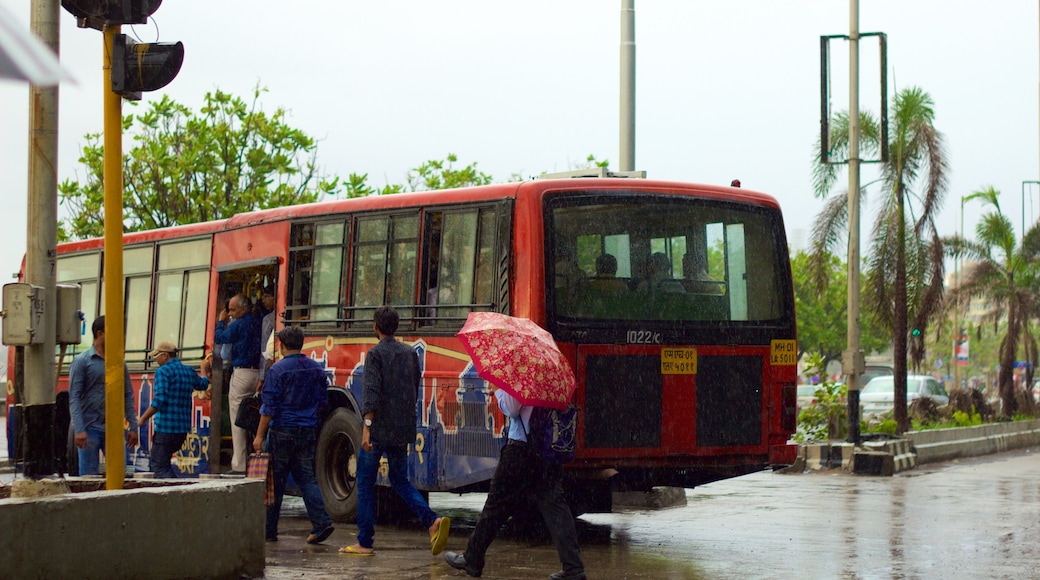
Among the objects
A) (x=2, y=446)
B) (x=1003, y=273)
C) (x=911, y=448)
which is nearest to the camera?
(x=911, y=448)

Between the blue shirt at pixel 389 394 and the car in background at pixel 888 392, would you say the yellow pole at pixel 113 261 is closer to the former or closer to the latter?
the blue shirt at pixel 389 394

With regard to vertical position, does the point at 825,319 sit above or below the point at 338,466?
above

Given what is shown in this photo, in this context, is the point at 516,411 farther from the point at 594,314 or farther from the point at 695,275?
the point at 695,275

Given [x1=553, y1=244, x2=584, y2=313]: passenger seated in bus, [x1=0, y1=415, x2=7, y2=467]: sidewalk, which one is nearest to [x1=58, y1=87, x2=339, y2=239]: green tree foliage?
[x1=0, y1=415, x2=7, y2=467]: sidewalk

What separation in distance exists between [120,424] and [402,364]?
7.50 feet

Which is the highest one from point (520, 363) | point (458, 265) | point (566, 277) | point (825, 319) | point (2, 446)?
point (825, 319)

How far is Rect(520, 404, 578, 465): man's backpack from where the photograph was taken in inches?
349

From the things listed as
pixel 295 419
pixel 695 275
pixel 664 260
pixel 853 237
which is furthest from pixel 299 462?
pixel 853 237

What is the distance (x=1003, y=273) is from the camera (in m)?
33.8

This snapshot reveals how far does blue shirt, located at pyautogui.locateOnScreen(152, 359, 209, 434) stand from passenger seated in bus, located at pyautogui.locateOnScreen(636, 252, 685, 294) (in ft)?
13.8

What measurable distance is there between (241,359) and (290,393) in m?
3.24

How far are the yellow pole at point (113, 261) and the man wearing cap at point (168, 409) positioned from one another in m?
3.90

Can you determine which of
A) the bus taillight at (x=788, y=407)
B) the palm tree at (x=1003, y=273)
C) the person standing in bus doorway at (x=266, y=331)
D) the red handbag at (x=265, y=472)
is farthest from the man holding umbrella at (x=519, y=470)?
the palm tree at (x=1003, y=273)

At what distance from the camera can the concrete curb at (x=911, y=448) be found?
771 inches
